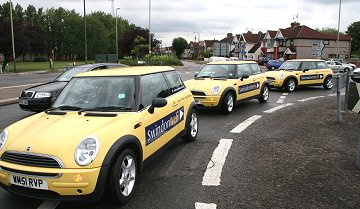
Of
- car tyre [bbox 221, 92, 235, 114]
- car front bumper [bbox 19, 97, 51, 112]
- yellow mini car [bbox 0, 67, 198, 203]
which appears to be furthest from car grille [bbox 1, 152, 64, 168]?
car tyre [bbox 221, 92, 235, 114]

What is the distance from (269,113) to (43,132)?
7.66 metres

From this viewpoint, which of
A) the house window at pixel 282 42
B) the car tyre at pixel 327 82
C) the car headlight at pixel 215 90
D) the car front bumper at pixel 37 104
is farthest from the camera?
the house window at pixel 282 42

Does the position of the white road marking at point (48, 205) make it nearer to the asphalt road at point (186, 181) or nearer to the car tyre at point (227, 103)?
the asphalt road at point (186, 181)

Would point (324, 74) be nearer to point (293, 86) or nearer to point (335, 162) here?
point (293, 86)

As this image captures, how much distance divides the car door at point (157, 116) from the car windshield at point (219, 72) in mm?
4880

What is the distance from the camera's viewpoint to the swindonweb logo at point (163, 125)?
4712mm

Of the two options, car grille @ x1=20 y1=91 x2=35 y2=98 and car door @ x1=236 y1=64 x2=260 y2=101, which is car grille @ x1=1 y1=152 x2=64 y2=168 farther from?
car door @ x1=236 y1=64 x2=260 y2=101

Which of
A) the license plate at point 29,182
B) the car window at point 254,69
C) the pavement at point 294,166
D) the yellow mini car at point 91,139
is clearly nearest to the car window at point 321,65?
the car window at point 254,69

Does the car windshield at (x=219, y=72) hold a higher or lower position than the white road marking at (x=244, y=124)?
higher

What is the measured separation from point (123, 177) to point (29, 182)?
3.38 feet

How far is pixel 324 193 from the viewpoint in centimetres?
438

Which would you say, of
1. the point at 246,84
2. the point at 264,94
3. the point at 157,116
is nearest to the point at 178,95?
the point at 157,116

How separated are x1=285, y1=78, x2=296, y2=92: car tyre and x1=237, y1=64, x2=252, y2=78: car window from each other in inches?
206

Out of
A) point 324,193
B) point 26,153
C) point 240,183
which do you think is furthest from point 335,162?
point 26,153
